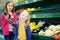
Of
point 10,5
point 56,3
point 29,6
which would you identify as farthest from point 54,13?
point 29,6

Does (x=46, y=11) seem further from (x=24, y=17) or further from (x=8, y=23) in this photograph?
(x=24, y=17)

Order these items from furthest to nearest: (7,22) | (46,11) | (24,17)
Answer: (46,11) → (7,22) → (24,17)

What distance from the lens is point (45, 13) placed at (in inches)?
194

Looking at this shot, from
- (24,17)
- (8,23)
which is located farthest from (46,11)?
(24,17)

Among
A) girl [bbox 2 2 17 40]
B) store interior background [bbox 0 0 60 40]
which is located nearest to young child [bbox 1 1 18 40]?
girl [bbox 2 2 17 40]

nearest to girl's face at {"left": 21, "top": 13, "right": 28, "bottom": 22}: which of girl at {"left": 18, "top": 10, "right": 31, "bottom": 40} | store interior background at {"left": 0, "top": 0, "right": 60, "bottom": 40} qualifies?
girl at {"left": 18, "top": 10, "right": 31, "bottom": 40}

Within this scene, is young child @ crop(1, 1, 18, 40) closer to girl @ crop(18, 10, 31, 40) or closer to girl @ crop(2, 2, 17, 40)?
girl @ crop(2, 2, 17, 40)

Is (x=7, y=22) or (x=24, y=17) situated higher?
(x=24, y=17)

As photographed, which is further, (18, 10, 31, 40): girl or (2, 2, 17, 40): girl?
(2, 2, 17, 40): girl

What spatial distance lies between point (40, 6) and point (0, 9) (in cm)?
232

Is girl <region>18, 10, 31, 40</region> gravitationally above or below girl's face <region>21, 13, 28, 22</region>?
below

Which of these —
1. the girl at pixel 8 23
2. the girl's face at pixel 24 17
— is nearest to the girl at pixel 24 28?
the girl's face at pixel 24 17

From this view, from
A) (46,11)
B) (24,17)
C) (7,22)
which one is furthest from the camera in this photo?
(46,11)

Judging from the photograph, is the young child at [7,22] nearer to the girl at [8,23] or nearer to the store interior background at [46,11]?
the girl at [8,23]
